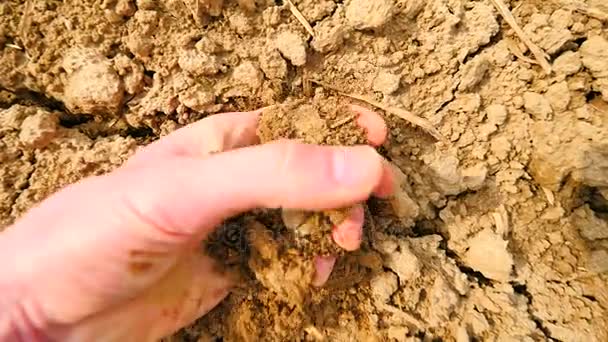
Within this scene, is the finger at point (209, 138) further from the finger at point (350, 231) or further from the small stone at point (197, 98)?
the finger at point (350, 231)

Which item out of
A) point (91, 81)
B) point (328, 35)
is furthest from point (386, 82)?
point (91, 81)

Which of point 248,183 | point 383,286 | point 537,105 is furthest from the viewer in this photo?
point 537,105

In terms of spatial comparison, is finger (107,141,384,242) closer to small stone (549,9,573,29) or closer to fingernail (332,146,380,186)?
fingernail (332,146,380,186)

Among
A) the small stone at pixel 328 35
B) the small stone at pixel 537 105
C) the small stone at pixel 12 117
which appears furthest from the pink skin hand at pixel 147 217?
the small stone at pixel 537 105

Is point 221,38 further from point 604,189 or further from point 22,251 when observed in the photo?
point 604,189

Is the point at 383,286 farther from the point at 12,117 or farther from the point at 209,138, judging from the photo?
the point at 12,117

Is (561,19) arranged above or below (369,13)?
below

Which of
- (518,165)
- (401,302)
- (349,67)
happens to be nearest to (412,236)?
(401,302)
